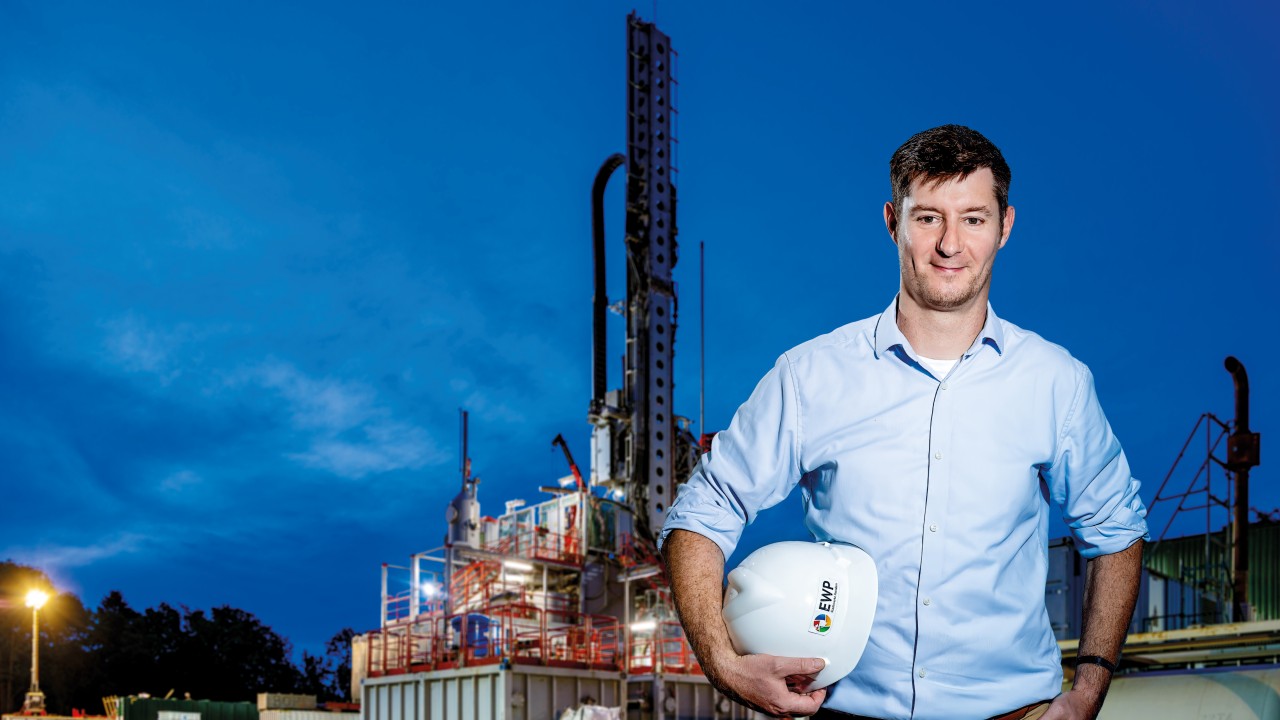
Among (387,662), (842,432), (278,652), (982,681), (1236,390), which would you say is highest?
(1236,390)

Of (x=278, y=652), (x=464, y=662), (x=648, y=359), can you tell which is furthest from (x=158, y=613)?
(x=464, y=662)

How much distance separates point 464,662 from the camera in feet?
74.6

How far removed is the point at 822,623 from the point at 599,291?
36.3 metres

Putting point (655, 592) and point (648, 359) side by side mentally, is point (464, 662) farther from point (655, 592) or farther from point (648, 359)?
point (648, 359)

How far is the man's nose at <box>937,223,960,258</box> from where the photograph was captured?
3088 millimetres

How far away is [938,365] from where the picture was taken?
3.22 metres

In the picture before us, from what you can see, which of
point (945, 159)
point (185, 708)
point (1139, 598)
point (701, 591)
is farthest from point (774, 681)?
point (185, 708)

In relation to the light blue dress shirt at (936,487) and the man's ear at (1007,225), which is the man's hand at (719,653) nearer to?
the light blue dress shirt at (936,487)

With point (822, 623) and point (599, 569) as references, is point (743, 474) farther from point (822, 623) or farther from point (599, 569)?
point (599, 569)

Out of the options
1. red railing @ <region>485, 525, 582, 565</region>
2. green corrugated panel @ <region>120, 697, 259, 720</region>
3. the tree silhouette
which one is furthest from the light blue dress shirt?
the tree silhouette

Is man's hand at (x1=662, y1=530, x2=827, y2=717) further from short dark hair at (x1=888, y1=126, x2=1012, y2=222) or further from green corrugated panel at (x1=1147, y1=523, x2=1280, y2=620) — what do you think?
green corrugated panel at (x1=1147, y1=523, x2=1280, y2=620)

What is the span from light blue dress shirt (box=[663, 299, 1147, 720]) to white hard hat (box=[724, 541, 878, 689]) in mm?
74

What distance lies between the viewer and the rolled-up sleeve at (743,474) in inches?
123

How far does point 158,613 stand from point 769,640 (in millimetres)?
86726
